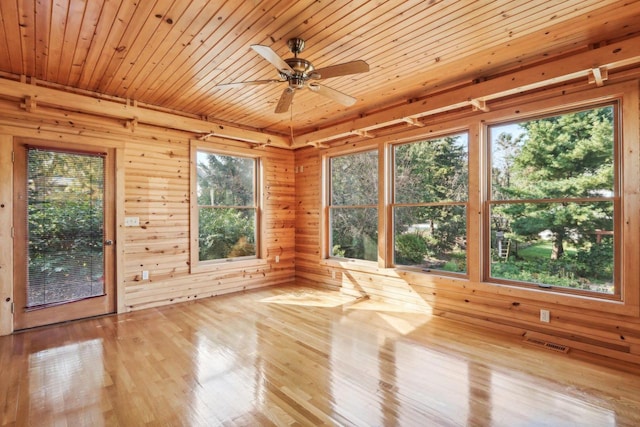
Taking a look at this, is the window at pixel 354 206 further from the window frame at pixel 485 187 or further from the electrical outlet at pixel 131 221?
the electrical outlet at pixel 131 221

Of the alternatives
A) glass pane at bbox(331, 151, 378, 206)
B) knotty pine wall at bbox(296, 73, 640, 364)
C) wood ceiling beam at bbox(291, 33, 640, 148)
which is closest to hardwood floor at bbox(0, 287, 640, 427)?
knotty pine wall at bbox(296, 73, 640, 364)

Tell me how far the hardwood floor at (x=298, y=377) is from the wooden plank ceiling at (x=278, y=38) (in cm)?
280

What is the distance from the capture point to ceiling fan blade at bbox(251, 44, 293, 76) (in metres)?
2.10

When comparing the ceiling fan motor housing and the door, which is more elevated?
the ceiling fan motor housing

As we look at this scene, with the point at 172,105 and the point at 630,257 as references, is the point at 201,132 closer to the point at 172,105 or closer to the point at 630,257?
A: the point at 172,105

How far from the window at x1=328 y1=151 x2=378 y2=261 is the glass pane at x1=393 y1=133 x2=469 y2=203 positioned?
0.45m

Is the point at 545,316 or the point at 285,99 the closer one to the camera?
the point at 285,99

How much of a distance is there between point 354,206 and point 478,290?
7.31ft

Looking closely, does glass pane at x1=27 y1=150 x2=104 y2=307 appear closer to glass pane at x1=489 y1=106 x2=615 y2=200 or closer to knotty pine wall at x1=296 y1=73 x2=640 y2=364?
knotty pine wall at x1=296 y1=73 x2=640 y2=364

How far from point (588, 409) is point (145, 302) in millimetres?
4788

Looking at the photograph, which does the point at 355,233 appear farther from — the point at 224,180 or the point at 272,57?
the point at 272,57

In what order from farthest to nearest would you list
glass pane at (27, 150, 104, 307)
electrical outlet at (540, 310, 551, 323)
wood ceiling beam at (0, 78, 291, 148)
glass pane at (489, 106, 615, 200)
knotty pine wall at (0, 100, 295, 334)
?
glass pane at (27, 150, 104, 307), knotty pine wall at (0, 100, 295, 334), wood ceiling beam at (0, 78, 291, 148), electrical outlet at (540, 310, 551, 323), glass pane at (489, 106, 615, 200)

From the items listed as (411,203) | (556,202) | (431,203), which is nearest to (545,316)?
(556,202)

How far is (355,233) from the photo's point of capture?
17.4ft
